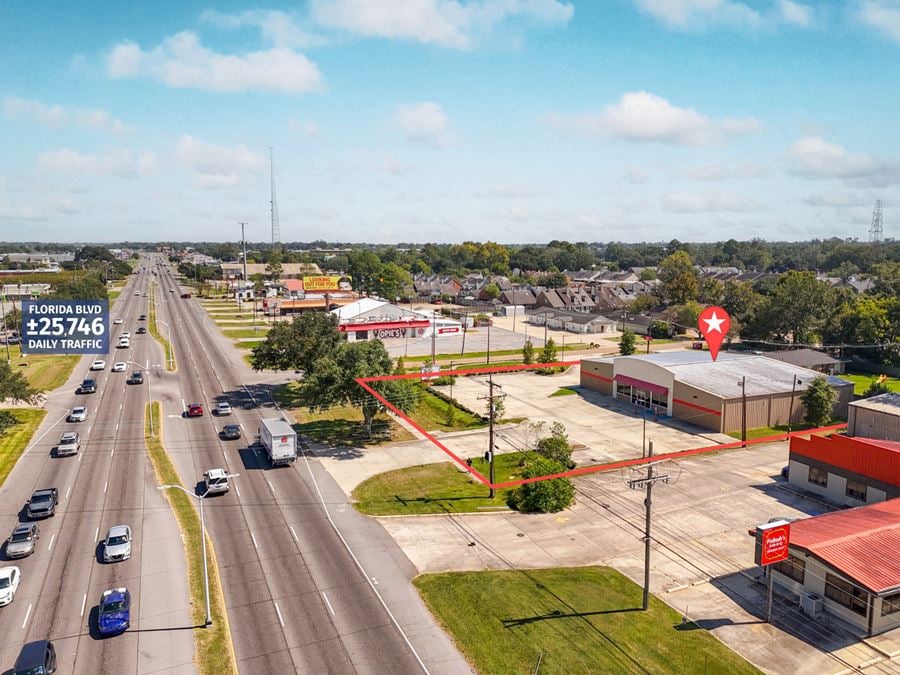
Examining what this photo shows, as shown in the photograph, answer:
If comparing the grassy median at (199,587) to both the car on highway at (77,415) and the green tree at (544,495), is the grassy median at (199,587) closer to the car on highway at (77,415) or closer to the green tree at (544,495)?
the car on highway at (77,415)

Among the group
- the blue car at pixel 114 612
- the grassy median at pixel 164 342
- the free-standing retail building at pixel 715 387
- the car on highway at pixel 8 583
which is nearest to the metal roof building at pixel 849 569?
the free-standing retail building at pixel 715 387

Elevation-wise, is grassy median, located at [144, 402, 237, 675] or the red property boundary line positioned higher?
the red property boundary line

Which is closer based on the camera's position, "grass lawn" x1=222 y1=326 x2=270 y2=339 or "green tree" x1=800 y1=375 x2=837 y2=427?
"green tree" x1=800 y1=375 x2=837 y2=427

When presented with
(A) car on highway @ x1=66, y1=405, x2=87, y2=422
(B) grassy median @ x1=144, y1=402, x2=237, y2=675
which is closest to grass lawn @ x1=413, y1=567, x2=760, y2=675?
(B) grassy median @ x1=144, y1=402, x2=237, y2=675

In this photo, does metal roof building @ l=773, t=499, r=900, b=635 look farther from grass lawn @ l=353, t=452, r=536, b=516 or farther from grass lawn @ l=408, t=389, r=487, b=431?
grass lawn @ l=408, t=389, r=487, b=431

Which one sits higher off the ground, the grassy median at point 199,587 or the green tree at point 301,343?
the green tree at point 301,343

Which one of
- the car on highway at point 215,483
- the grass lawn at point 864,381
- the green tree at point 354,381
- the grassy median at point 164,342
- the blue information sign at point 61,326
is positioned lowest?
the car on highway at point 215,483
